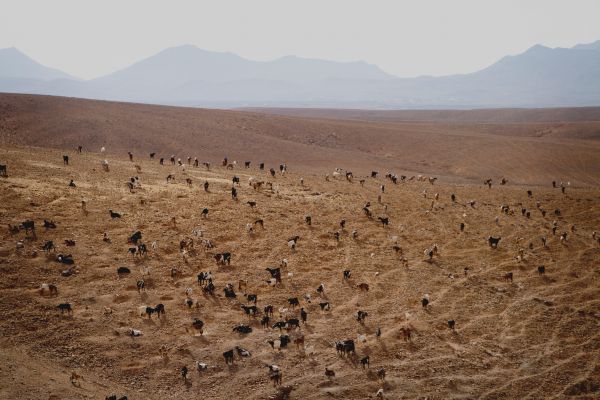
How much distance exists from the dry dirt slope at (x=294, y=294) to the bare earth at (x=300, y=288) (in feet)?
0.20

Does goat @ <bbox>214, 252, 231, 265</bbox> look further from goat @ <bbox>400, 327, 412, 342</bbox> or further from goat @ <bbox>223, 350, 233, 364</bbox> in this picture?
goat @ <bbox>400, 327, 412, 342</bbox>

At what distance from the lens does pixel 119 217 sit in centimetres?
2222

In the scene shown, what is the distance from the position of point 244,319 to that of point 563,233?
19.2m

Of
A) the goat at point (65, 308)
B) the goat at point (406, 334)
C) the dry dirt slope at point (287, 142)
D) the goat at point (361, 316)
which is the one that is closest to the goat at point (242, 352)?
the goat at point (361, 316)

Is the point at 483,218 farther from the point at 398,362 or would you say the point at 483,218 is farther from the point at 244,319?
the point at 244,319

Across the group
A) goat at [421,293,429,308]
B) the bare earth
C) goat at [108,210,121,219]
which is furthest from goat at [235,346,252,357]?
goat at [108,210,121,219]

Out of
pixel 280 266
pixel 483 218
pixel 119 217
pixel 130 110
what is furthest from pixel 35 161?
pixel 130 110

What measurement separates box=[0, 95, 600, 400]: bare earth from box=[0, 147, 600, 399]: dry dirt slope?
60mm

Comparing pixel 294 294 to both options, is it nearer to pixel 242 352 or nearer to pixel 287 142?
pixel 242 352

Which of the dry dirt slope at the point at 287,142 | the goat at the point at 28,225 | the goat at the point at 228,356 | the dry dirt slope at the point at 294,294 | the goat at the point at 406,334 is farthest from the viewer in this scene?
the dry dirt slope at the point at 287,142

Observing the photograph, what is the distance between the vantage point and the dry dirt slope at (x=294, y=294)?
44.3ft

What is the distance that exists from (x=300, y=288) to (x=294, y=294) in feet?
1.79

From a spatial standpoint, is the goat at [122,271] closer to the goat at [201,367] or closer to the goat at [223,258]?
the goat at [223,258]

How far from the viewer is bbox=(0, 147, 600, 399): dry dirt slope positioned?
13.5 meters
